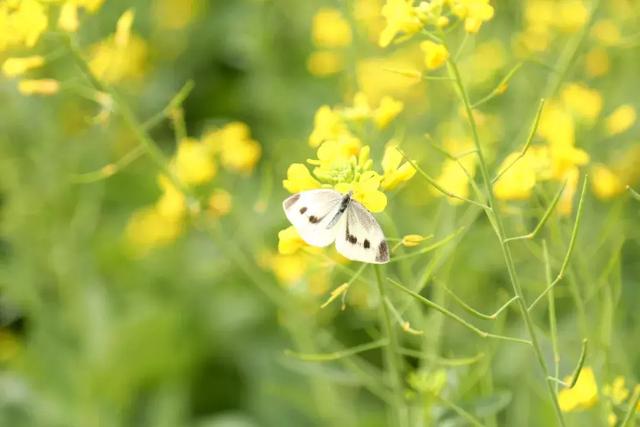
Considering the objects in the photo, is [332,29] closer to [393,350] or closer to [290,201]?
[393,350]

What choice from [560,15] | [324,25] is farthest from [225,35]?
[560,15]

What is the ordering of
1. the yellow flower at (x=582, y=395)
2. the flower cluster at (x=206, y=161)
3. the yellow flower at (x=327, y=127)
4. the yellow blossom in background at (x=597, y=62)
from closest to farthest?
the yellow flower at (x=582, y=395) < the yellow flower at (x=327, y=127) < the flower cluster at (x=206, y=161) < the yellow blossom in background at (x=597, y=62)

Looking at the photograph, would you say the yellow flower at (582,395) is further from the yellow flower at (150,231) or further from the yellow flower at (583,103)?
the yellow flower at (150,231)

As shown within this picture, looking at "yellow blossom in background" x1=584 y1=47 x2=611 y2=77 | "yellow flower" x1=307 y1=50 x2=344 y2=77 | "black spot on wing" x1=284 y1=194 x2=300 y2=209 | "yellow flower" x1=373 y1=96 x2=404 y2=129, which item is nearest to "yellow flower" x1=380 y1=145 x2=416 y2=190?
"black spot on wing" x1=284 y1=194 x2=300 y2=209

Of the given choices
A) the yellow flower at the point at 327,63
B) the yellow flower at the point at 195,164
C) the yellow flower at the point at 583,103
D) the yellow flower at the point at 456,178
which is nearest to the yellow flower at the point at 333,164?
the yellow flower at the point at 456,178

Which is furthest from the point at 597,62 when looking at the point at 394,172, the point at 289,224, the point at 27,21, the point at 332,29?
the point at 27,21

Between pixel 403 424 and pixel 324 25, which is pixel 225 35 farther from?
pixel 403 424
